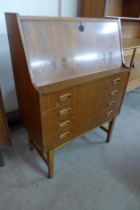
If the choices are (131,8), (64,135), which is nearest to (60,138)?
(64,135)

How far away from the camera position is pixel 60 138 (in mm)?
1248

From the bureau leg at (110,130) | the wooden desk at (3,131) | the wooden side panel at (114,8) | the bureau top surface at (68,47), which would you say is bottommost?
the bureau leg at (110,130)

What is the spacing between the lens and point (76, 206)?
1.25 meters

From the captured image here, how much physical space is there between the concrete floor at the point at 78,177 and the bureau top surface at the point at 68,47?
867 mm

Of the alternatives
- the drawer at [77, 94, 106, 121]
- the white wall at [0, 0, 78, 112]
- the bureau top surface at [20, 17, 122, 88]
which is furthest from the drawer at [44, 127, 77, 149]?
the white wall at [0, 0, 78, 112]

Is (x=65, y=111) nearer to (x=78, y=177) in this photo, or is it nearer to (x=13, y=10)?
(x=78, y=177)

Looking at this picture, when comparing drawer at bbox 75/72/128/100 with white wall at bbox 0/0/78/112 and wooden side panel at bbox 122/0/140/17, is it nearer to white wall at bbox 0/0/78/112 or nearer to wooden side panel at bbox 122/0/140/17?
white wall at bbox 0/0/78/112

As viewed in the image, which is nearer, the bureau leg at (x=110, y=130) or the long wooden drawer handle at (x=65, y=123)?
the long wooden drawer handle at (x=65, y=123)

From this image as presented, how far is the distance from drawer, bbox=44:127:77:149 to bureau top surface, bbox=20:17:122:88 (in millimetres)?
391

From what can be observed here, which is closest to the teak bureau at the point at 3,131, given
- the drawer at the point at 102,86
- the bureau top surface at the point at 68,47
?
the bureau top surface at the point at 68,47

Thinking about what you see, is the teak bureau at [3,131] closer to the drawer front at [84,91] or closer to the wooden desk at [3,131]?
the wooden desk at [3,131]

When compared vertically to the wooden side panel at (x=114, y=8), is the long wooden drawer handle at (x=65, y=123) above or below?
below

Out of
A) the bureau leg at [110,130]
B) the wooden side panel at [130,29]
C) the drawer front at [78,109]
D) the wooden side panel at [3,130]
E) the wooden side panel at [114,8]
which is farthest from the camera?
the wooden side panel at [130,29]

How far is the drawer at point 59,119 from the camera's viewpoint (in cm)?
107
